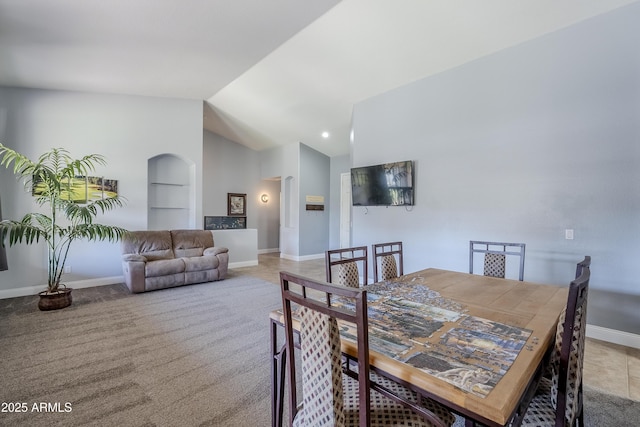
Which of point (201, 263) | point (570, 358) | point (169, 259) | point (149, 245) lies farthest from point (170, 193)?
point (570, 358)

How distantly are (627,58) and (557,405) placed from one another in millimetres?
3310

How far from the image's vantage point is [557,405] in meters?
1.15

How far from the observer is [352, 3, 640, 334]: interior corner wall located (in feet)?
9.14

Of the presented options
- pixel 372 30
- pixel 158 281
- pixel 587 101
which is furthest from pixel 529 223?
pixel 158 281

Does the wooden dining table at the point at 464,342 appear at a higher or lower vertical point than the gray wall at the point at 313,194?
lower

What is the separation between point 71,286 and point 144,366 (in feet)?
11.3

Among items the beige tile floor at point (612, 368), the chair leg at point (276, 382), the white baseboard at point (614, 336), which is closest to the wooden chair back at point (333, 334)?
the chair leg at point (276, 382)

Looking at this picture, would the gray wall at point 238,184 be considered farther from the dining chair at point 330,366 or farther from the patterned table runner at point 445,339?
the dining chair at point 330,366

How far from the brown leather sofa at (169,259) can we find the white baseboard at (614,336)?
4.96 metres

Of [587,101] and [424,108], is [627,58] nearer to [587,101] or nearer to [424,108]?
[587,101]

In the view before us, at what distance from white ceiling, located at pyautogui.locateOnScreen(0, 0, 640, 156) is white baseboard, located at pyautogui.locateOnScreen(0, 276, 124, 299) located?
2970mm

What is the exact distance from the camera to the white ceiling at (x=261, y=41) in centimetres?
294

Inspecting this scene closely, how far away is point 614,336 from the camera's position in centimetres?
286

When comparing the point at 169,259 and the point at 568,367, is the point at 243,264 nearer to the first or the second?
the point at 169,259
